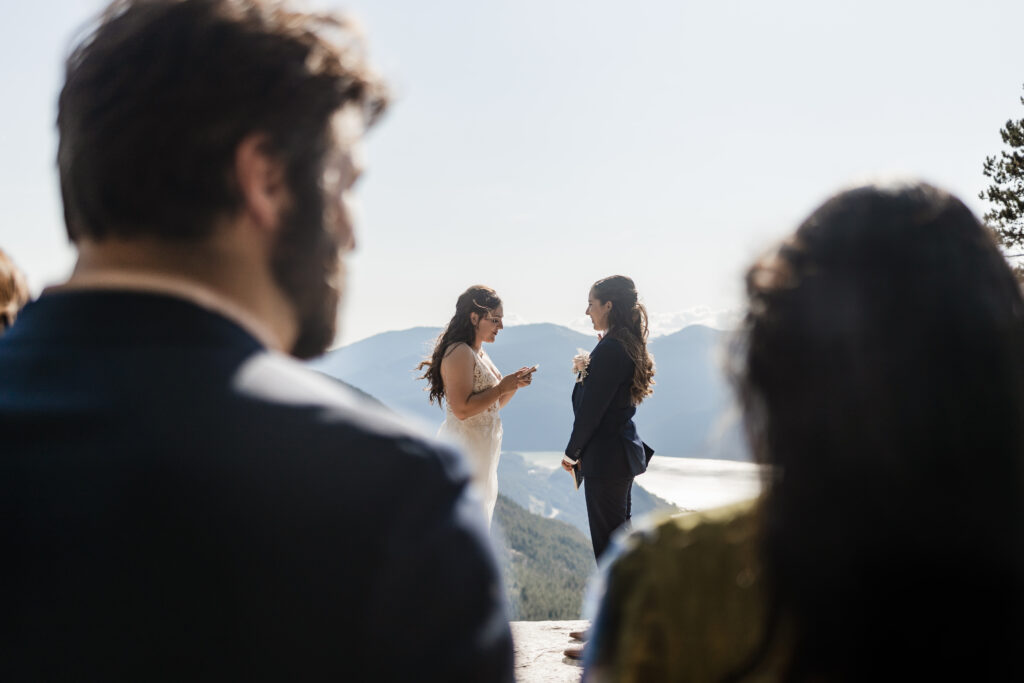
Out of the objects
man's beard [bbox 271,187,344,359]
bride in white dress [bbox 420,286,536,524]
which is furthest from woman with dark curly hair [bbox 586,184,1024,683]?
bride in white dress [bbox 420,286,536,524]

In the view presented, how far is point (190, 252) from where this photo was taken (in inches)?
29.3

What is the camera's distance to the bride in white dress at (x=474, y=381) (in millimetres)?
5031

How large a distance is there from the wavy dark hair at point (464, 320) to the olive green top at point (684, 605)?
167 inches

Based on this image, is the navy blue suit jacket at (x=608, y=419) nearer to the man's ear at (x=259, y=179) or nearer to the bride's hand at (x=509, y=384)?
the bride's hand at (x=509, y=384)

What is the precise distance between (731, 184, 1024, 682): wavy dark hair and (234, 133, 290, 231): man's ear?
57cm

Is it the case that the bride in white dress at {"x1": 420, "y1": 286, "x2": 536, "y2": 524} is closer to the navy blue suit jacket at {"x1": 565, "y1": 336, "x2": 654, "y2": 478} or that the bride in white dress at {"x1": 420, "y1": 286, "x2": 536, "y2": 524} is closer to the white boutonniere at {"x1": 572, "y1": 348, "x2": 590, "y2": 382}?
the white boutonniere at {"x1": 572, "y1": 348, "x2": 590, "y2": 382}

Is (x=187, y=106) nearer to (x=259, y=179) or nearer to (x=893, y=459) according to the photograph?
A: (x=259, y=179)

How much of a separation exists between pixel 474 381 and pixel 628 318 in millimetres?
1117

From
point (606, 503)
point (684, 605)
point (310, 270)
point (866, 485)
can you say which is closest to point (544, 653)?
point (606, 503)

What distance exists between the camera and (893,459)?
0.81 m

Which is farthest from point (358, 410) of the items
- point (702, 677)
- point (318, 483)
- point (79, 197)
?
point (702, 677)

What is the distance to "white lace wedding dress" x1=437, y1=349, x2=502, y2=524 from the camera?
16.8 ft

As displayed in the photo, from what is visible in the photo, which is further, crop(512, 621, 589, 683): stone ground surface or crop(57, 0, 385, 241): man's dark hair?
crop(512, 621, 589, 683): stone ground surface

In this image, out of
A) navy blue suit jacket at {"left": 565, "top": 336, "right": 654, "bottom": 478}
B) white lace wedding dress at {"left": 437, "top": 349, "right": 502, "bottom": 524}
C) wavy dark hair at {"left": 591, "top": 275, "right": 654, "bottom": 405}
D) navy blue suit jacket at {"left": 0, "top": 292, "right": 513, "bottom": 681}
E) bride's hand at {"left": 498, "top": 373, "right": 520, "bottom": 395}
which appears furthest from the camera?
white lace wedding dress at {"left": 437, "top": 349, "right": 502, "bottom": 524}
